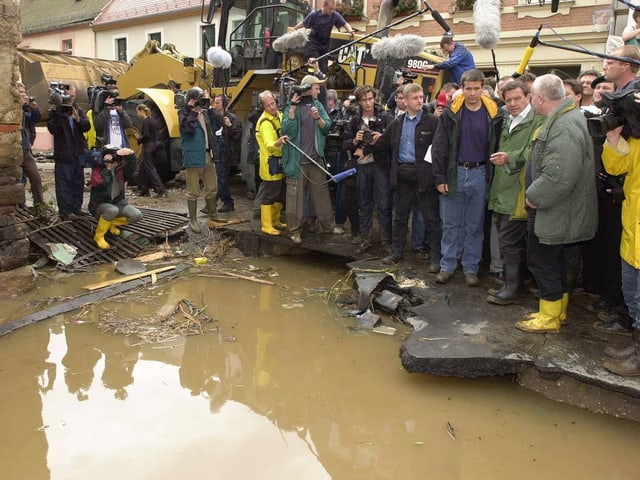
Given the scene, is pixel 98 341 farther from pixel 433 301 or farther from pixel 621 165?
pixel 621 165

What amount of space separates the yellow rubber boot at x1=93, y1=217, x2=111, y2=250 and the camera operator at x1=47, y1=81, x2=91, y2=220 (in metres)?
0.47

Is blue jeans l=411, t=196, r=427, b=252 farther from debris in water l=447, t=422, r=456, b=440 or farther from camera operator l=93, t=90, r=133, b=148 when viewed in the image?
camera operator l=93, t=90, r=133, b=148

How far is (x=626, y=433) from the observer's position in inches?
119

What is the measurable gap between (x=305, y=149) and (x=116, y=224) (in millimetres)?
2490

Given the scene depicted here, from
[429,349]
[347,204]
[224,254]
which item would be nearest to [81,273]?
[224,254]

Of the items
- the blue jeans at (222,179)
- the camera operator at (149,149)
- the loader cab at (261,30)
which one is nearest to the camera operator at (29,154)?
the camera operator at (149,149)

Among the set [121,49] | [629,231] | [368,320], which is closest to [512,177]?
[629,231]

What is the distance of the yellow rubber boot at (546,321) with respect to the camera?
12.3ft

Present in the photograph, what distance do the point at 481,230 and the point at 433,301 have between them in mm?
760

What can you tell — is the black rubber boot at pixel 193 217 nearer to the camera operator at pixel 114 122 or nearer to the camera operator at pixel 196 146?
the camera operator at pixel 196 146

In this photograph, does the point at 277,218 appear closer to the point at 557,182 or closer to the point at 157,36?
the point at 557,182

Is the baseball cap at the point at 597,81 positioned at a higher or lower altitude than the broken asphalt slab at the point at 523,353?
higher

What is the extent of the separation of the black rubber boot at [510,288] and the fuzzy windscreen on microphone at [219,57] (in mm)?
5808

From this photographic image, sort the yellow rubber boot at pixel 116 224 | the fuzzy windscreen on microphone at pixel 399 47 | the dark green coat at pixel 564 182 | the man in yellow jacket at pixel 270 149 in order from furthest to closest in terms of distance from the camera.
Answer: the fuzzy windscreen on microphone at pixel 399 47 < the yellow rubber boot at pixel 116 224 < the man in yellow jacket at pixel 270 149 < the dark green coat at pixel 564 182
